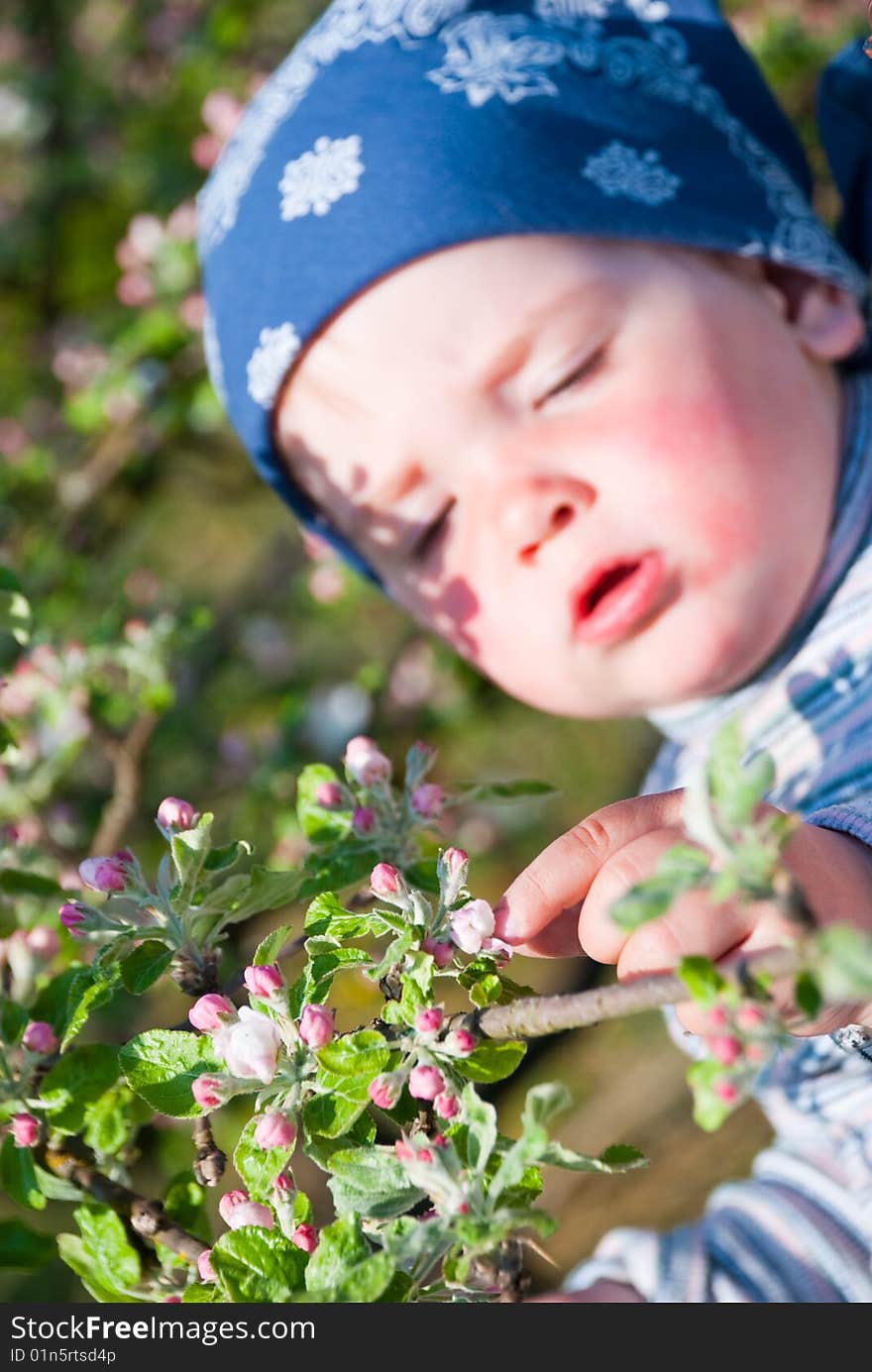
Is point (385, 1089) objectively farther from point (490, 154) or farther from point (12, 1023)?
point (490, 154)

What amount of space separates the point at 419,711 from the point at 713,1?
1229 mm

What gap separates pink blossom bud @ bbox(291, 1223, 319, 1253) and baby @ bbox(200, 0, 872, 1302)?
1.44ft

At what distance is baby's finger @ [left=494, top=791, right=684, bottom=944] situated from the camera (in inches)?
30.5

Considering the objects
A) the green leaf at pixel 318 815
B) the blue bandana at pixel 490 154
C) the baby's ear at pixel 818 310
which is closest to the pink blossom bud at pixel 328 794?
the green leaf at pixel 318 815

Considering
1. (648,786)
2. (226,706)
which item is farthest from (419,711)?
(648,786)

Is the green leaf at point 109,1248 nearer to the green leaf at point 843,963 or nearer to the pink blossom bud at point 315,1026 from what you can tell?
the pink blossom bud at point 315,1026

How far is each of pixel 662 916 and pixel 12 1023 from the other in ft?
1.50

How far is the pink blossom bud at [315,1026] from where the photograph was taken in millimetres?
713

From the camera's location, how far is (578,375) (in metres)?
1.15

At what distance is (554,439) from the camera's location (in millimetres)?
1126
